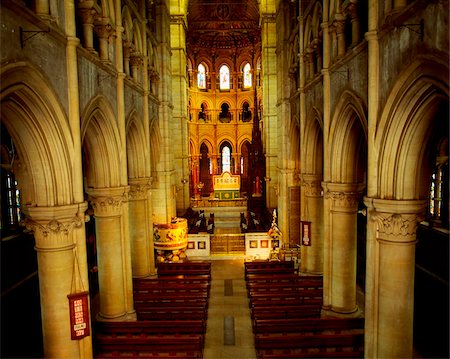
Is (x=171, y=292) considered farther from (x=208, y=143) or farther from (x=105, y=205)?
(x=208, y=143)

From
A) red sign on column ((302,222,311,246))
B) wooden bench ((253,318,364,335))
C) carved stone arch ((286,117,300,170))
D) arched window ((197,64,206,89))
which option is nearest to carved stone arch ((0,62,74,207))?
wooden bench ((253,318,364,335))

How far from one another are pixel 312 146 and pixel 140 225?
8.55 metres

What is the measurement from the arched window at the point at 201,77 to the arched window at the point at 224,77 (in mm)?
1958

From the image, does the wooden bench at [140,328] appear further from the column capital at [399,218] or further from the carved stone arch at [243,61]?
the carved stone arch at [243,61]

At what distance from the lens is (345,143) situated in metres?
13.1

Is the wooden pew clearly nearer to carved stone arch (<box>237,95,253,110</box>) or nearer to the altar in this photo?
the altar

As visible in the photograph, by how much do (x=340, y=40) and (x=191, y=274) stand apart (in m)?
11.9

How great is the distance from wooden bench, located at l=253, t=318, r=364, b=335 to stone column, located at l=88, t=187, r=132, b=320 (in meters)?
4.90

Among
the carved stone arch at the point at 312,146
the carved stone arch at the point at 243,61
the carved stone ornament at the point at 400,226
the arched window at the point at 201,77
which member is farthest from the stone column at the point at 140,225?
the carved stone arch at the point at 243,61

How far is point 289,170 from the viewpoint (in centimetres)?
2156

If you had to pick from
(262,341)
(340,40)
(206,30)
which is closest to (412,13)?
(340,40)

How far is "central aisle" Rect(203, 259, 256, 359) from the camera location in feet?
41.1

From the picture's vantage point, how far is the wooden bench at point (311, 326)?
12367 mm

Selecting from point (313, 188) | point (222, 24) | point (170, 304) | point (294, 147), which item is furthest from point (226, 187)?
point (170, 304)
